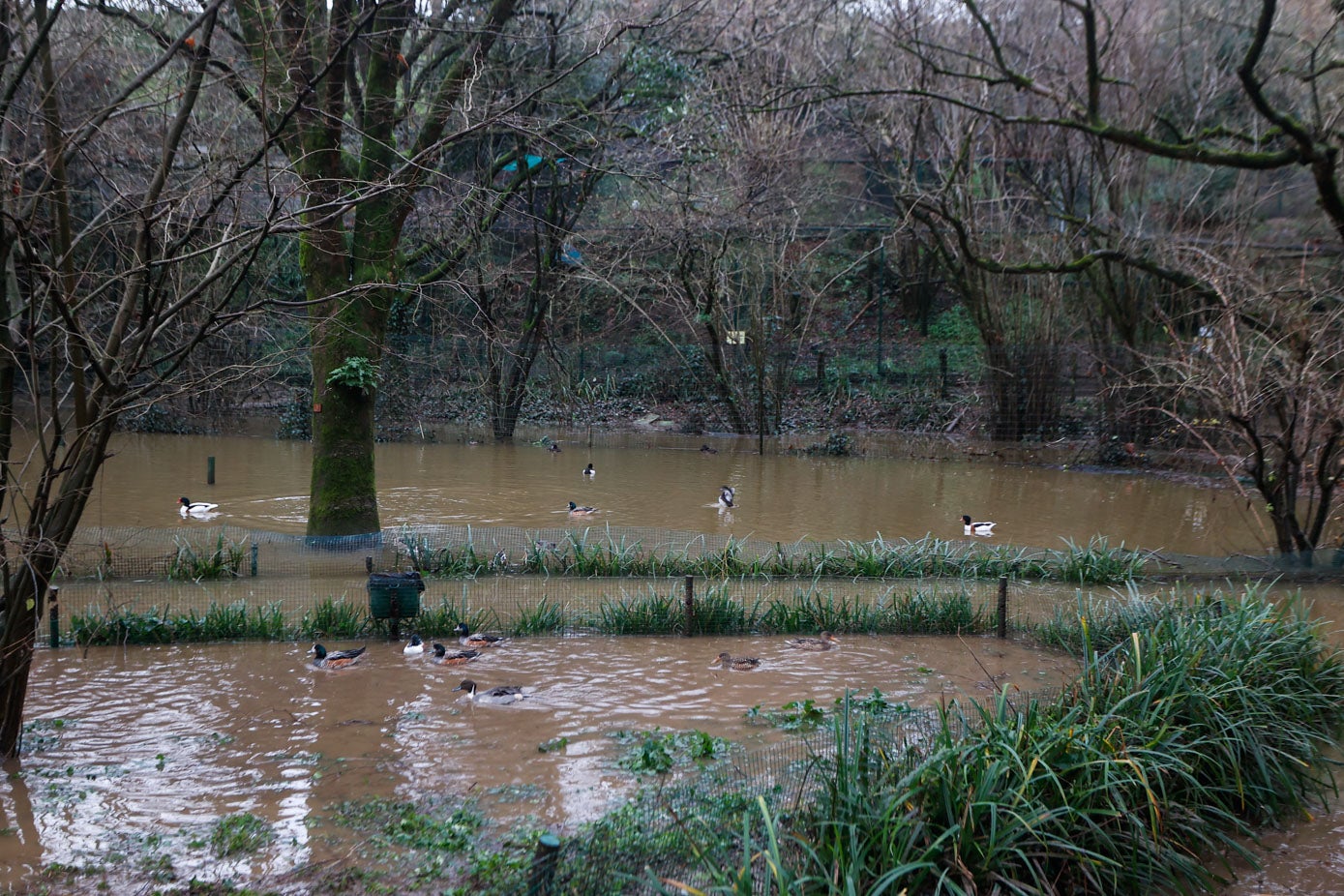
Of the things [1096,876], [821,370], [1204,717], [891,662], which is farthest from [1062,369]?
[1096,876]

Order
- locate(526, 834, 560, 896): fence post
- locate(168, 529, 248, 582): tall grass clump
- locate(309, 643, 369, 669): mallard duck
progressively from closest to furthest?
locate(526, 834, 560, 896): fence post, locate(309, 643, 369, 669): mallard duck, locate(168, 529, 248, 582): tall grass clump

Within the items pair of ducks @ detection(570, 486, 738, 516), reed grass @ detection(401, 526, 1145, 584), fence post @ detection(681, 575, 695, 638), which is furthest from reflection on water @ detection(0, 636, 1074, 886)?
pair of ducks @ detection(570, 486, 738, 516)

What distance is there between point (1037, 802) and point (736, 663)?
374 cm

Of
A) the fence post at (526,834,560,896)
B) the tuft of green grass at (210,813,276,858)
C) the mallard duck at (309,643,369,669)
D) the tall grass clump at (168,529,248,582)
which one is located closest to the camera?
the fence post at (526,834,560,896)

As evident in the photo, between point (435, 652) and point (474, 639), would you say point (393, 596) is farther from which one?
point (474, 639)

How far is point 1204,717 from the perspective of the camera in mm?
5516

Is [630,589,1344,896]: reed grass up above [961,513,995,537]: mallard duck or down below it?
below

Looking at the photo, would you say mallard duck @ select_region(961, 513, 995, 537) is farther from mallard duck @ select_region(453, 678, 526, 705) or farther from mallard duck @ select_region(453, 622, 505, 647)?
mallard duck @ select_region(453, 678, 526, 705)

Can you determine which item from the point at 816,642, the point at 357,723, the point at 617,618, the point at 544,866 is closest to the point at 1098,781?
the point at 544,866

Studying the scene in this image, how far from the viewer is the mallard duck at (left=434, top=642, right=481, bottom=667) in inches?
314

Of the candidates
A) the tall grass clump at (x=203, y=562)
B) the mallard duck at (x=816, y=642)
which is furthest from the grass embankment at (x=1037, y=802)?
the tall grass clump at (x=203, y=562)

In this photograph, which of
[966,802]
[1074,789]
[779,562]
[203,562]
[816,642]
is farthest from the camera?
[779,562]

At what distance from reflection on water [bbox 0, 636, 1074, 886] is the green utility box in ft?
1.12

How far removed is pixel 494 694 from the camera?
7184 millimetres
